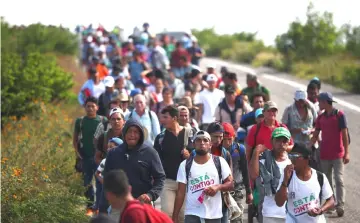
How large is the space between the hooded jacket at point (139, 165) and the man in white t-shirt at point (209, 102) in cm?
723

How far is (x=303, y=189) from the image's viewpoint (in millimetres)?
9188

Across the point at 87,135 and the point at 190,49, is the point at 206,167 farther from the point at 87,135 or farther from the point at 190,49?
the point at 190,49

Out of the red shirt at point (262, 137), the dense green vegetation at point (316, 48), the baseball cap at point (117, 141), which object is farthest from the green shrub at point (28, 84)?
the dense green vegetation at point (316, 48)

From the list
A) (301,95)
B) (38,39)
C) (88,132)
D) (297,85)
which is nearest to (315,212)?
(301,95)

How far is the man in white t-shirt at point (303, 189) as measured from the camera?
914 centimetres

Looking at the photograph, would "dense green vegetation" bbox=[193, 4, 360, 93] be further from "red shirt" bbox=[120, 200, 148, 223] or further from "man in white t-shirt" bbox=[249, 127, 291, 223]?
"red shirt" bbox=[120, 200, 148, 223]

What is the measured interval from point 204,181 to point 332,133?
4.34 metres

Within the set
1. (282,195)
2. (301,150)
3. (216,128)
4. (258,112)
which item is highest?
(301,150)

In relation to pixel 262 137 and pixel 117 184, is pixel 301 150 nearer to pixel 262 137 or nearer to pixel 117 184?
pixel 262 137

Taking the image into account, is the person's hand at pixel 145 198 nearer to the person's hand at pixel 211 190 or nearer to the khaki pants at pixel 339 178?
the person's hand at pixel 211 190

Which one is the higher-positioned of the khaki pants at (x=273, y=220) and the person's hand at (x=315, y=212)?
the person's hand at (x=315, y=212)

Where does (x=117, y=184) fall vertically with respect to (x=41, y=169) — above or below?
above

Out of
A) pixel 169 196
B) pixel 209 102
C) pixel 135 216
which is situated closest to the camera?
pixel 135 216

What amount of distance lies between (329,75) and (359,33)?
→ 6.66m
